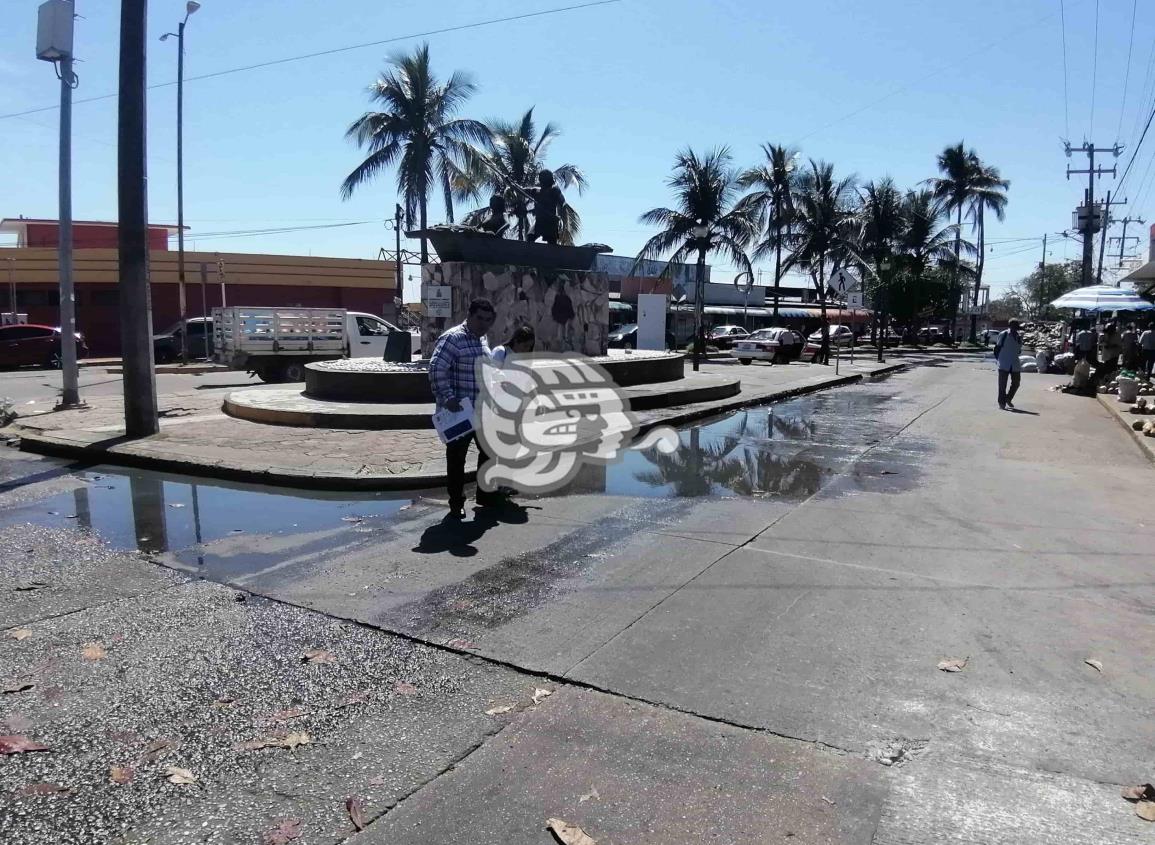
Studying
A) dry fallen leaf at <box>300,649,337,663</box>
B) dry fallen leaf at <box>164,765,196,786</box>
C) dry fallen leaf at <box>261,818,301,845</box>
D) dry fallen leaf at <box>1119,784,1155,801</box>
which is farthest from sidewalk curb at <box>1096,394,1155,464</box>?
dry fallen leaf at <box>164,765,196,786</box>

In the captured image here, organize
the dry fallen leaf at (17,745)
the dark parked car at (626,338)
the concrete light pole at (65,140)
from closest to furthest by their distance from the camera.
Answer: the dry fallen leaf at (17,745), the concrete light pole at (65,140), the dark parked car at (626,338)

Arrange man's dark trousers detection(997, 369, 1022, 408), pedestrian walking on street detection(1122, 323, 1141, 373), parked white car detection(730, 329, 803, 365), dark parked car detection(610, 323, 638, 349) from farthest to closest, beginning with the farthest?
dark parked car detection(610, 323, 638, 349)
parked white car detection(730, 329, 803, 365)
pedestrian walking on street detection(1122, 323, 1141, 373)
man's dark trousers detection(997, 369, 1022, 408)

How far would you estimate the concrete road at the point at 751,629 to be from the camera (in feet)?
10.1

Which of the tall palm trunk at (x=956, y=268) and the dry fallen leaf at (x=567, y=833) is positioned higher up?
the tall palm trunk at (x=956, y=268)

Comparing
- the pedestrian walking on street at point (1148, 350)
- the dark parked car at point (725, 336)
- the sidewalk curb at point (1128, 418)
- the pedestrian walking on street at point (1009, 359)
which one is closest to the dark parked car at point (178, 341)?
the pedestrian walking on street at point (1009, 359)

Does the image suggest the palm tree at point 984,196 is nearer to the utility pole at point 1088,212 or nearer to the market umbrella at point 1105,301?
the utility pole at point 1088,212

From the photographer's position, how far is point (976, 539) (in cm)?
668

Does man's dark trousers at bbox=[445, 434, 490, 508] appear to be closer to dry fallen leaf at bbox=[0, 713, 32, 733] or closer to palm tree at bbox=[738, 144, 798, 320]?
dry fallen leaf at bbox=[0, 713, 32, 733]

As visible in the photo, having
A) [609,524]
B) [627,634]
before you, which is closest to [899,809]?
[627,634]

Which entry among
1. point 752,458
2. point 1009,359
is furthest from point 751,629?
point 1009,359

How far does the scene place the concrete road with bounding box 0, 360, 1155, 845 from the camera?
10.1 feet

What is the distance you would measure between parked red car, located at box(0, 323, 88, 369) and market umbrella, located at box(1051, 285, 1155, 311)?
2816 cm

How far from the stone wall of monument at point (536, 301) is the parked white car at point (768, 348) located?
47.4ft

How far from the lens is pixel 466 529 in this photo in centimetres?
671
